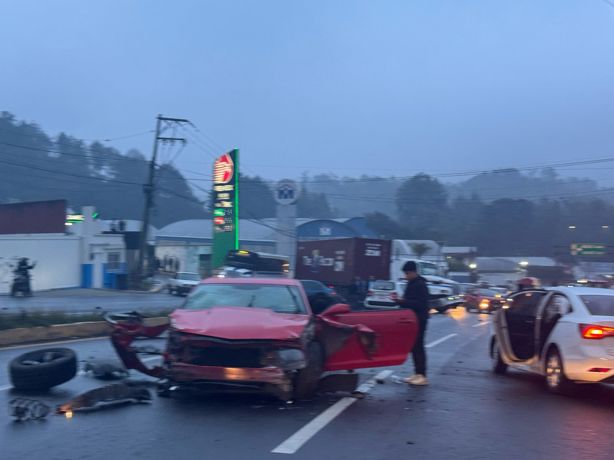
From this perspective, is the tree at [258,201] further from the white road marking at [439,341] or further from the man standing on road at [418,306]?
the man standing on road at [418,306]

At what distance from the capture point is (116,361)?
36.8 ft

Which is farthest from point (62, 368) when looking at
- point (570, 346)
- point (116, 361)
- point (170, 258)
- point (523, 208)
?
point (523, 208)

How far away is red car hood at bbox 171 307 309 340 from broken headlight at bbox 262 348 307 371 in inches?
5.9

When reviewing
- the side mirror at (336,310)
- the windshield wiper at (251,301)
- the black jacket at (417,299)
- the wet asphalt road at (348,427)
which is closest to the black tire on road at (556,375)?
the wet asphalt road at (348,427)

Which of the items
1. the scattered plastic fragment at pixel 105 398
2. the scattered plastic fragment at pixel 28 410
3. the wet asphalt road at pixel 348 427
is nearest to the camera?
the wet asphalt road at pixel 348 427

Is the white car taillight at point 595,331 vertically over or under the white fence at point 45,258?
under

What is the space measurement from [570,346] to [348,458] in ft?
14.5

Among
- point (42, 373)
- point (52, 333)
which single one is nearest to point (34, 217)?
point (52, 333)

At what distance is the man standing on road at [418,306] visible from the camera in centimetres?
1098

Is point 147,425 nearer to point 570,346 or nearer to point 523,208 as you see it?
point 570,346

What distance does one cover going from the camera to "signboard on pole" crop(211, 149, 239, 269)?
4878 cm

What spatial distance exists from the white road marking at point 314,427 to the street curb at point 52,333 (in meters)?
6.16

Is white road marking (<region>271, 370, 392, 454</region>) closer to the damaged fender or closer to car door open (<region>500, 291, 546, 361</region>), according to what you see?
the damaged fender

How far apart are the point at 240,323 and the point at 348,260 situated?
29.3m
